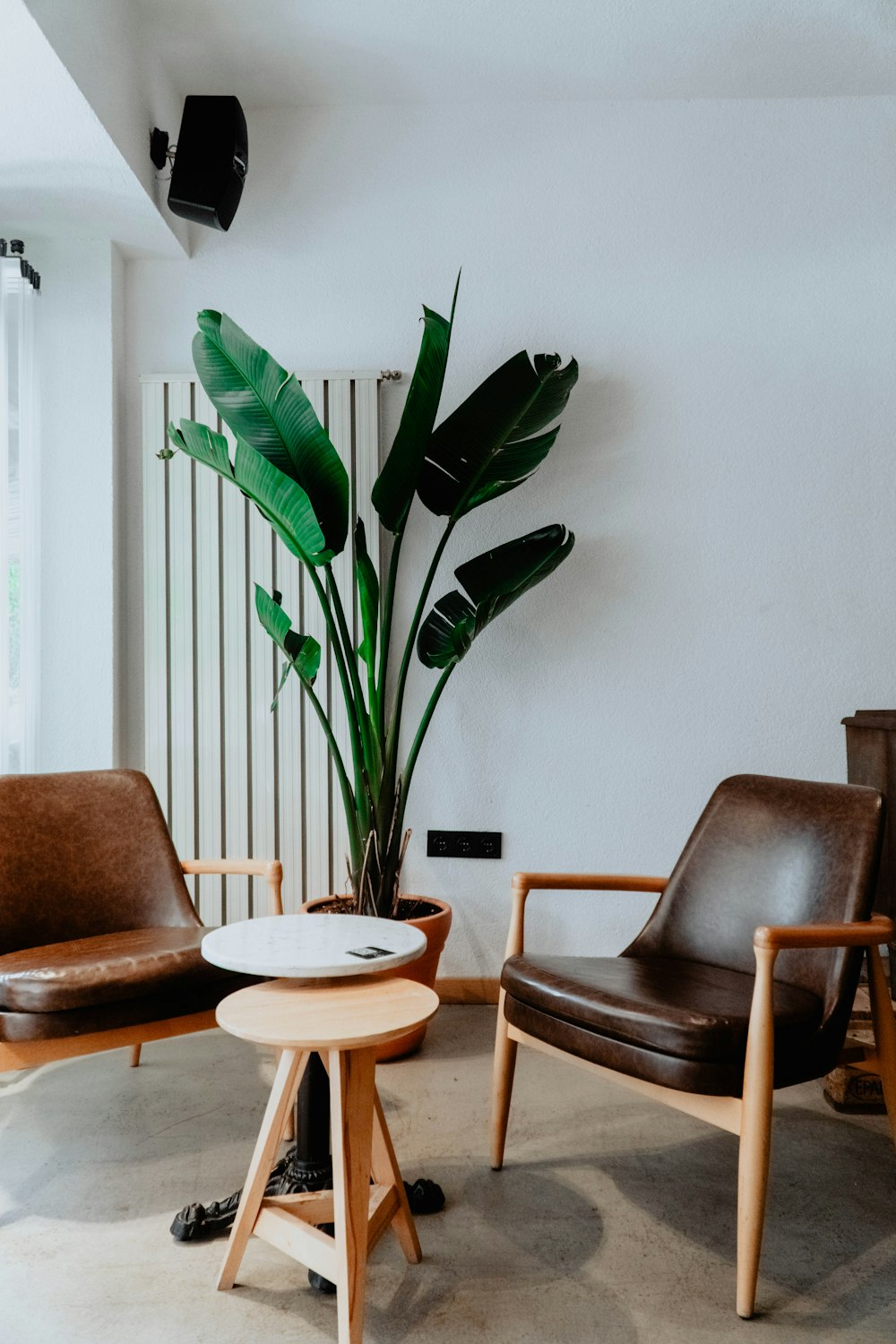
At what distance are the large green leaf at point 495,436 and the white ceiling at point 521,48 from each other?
916 millimetres

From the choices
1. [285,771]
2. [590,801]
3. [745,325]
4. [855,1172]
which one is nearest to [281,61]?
[745,325]

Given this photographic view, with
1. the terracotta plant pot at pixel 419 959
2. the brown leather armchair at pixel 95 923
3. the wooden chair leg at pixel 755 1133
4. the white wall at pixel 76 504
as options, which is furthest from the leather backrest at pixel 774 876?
the white wall at pixel 76 504

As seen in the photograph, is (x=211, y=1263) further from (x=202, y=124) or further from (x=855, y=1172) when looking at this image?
(x=202, y=124)

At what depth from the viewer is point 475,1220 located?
1782 millimetres

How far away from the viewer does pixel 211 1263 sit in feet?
5.42

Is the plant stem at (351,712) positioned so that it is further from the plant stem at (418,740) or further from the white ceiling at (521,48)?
the white ceiling at (521,48)

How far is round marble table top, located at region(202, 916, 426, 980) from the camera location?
160 cm

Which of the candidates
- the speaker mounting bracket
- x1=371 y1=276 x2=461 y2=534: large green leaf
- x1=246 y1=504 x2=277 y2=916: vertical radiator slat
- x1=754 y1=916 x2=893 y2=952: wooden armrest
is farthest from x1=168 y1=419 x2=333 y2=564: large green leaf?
x1=754 y1=916 x2=893 y2=952: wooden armrest

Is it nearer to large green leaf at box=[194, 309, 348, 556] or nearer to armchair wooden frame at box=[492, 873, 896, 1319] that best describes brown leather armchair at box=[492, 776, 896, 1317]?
armchair wooden frame at box=[492, 873, 896, 1319]

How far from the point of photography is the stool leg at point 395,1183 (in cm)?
164

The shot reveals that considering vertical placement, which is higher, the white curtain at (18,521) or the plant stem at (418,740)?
the white curtain at (18,521)

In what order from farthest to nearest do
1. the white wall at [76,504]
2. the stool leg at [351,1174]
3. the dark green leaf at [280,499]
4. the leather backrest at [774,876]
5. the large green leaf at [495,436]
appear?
the white wall at [76,504] < the large green leaf at [495,436] < the dark green leaf at [280,499] < the leather backrest at [774,876] < the stool leg at [351,1174]

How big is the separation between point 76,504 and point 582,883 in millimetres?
1950

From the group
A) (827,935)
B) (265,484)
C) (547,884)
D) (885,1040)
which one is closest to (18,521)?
(265,484)
